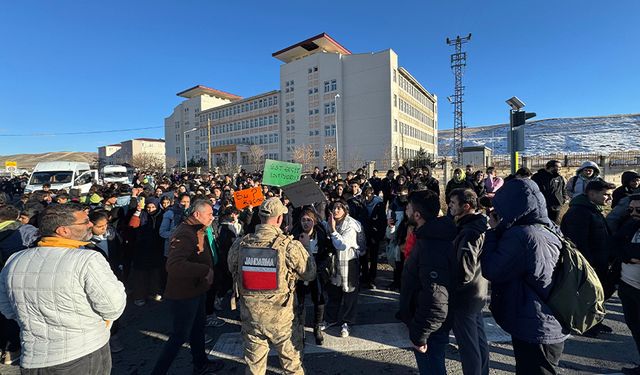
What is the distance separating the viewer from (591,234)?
4082 millimetres

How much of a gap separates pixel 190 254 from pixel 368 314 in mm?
2941

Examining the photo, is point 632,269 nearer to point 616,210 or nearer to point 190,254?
point 616,210

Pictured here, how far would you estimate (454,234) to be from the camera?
8.23ft

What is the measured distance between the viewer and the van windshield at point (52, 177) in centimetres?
1526

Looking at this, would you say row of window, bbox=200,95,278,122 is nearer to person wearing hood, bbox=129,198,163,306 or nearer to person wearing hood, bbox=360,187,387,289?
person wearing hood, bbox=360,187,387,289

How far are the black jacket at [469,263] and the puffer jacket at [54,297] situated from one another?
105 inches

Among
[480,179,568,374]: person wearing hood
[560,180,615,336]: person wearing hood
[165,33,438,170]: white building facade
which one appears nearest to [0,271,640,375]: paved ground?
[560,180,615,336]: person wearing hood

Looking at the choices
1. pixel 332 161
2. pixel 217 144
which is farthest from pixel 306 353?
pixel 217 144

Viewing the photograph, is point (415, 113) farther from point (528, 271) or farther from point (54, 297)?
point (54, 297)

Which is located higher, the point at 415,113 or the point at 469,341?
the point at 415,113

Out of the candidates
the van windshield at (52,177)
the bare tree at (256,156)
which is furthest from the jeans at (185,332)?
the bare tree at (256,156)

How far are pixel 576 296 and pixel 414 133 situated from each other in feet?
175

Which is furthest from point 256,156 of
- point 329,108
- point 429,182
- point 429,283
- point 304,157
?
point 429,283

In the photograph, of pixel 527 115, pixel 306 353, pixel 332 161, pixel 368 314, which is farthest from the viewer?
pixel 332 161
